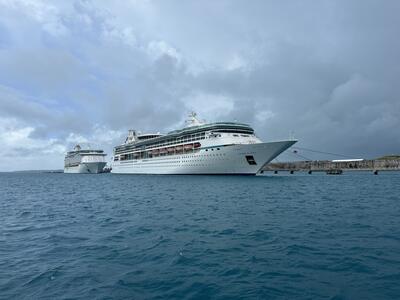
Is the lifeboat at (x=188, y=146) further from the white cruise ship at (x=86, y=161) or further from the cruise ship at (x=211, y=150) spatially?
the white cruise ship at (x=86, y=161)

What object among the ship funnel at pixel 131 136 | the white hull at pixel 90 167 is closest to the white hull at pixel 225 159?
the ship funnel at pixel 131 136

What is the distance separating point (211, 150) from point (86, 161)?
91162 mm

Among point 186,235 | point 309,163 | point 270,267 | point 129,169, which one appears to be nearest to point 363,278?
point 270,267

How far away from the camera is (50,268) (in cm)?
941

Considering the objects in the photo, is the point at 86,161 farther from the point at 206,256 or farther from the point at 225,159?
the point at 206,256

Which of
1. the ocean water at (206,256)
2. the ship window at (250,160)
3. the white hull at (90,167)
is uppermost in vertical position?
the white hull at (90,167)

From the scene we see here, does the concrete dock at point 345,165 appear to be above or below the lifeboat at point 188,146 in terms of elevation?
below

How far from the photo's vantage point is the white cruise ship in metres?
135

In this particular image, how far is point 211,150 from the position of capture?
5981 centimetres

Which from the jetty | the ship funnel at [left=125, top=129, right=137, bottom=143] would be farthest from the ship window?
the ship funnel at [left=125, top=129, right=137, bottom=143]

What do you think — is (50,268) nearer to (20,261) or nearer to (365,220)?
(20,261)

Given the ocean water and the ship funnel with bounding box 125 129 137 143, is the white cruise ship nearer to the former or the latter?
the ship funnel with bounding box 125 129 137 143

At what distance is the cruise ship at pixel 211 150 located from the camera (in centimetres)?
5491

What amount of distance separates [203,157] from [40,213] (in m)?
41.6
